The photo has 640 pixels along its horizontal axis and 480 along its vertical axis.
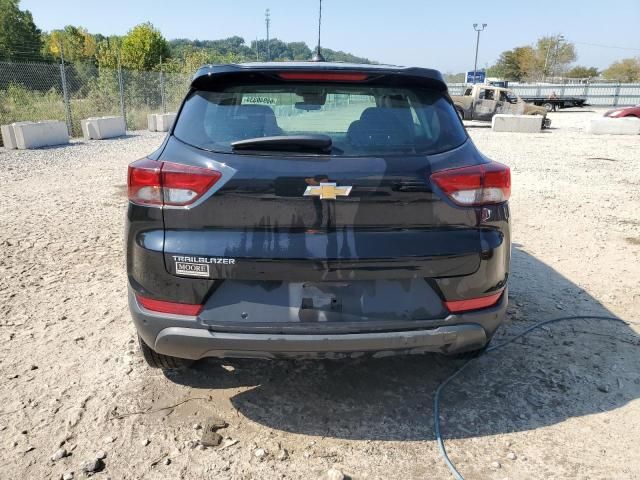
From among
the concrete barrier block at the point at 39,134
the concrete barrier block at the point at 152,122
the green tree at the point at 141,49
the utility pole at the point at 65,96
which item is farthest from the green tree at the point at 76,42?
the concrete barrier block at the point at 39,134

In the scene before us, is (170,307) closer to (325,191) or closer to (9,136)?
(325,191)

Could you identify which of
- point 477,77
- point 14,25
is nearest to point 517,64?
point 477,77

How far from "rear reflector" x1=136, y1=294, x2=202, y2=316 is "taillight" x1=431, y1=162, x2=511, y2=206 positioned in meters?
1.30

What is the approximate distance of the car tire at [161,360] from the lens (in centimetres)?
278

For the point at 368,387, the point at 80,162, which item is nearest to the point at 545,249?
the point at 368,387

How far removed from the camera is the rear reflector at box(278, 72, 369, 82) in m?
2.56

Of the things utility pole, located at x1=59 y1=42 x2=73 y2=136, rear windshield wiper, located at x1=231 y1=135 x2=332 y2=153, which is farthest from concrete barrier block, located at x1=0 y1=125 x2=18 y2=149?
rear windshield wiper, located at x1=231 y1=135 x2=332 y2=153

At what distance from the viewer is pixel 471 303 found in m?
2.49

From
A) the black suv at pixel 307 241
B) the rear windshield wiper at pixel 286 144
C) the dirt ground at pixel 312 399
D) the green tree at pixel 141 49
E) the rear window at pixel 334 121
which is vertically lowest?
the dirt ground at pixel 312 399

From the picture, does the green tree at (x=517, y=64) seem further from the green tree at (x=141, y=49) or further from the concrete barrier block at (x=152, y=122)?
Answer: the concrete barrier block at (x=152, y=122)

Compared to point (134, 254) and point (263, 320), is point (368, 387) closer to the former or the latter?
point (263, 320)

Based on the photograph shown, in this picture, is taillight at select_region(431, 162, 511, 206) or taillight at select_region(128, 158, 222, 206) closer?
taillight at select_region(128, 158, 222, 206)

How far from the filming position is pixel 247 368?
10.4 feet

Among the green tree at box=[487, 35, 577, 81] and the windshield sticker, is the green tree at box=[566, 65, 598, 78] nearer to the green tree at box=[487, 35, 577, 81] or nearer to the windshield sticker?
the green tree at box=[487, 35, 577, 81]
